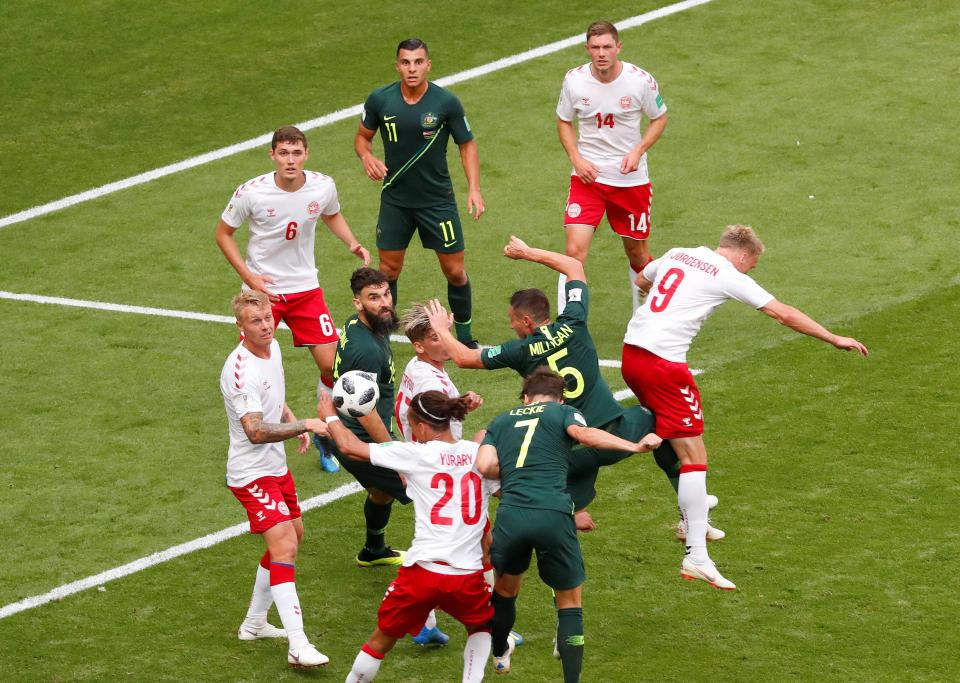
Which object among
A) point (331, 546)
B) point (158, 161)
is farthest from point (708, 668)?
point (158, 161)

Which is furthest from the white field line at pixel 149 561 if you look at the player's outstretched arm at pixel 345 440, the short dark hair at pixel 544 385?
the short dark hair at pixel 544 385

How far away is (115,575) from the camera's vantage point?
1073 cm

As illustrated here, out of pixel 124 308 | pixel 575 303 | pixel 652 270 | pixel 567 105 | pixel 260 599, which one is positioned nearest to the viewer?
pixel 260 599

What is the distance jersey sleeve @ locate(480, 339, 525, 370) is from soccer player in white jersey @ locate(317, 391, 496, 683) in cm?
99

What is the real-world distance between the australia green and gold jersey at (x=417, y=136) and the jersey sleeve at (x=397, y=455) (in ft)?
17.8

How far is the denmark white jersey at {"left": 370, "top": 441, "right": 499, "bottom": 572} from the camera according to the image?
28.7ft

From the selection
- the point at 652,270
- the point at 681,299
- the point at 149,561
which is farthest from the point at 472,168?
the point at 149,561

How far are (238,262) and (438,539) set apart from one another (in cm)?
417

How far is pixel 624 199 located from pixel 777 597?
16.3ft

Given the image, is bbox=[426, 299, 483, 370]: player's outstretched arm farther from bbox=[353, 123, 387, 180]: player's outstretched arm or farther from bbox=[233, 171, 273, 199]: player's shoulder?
bbox=[353, 123, 387, 180]: player's outstretched arm

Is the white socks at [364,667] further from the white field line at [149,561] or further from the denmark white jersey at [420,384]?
the white field line at [149,561]

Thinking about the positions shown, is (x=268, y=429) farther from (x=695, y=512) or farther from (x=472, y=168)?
(x=472, y=168)

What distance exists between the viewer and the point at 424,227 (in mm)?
14070

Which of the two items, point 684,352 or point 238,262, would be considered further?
point 238,262
